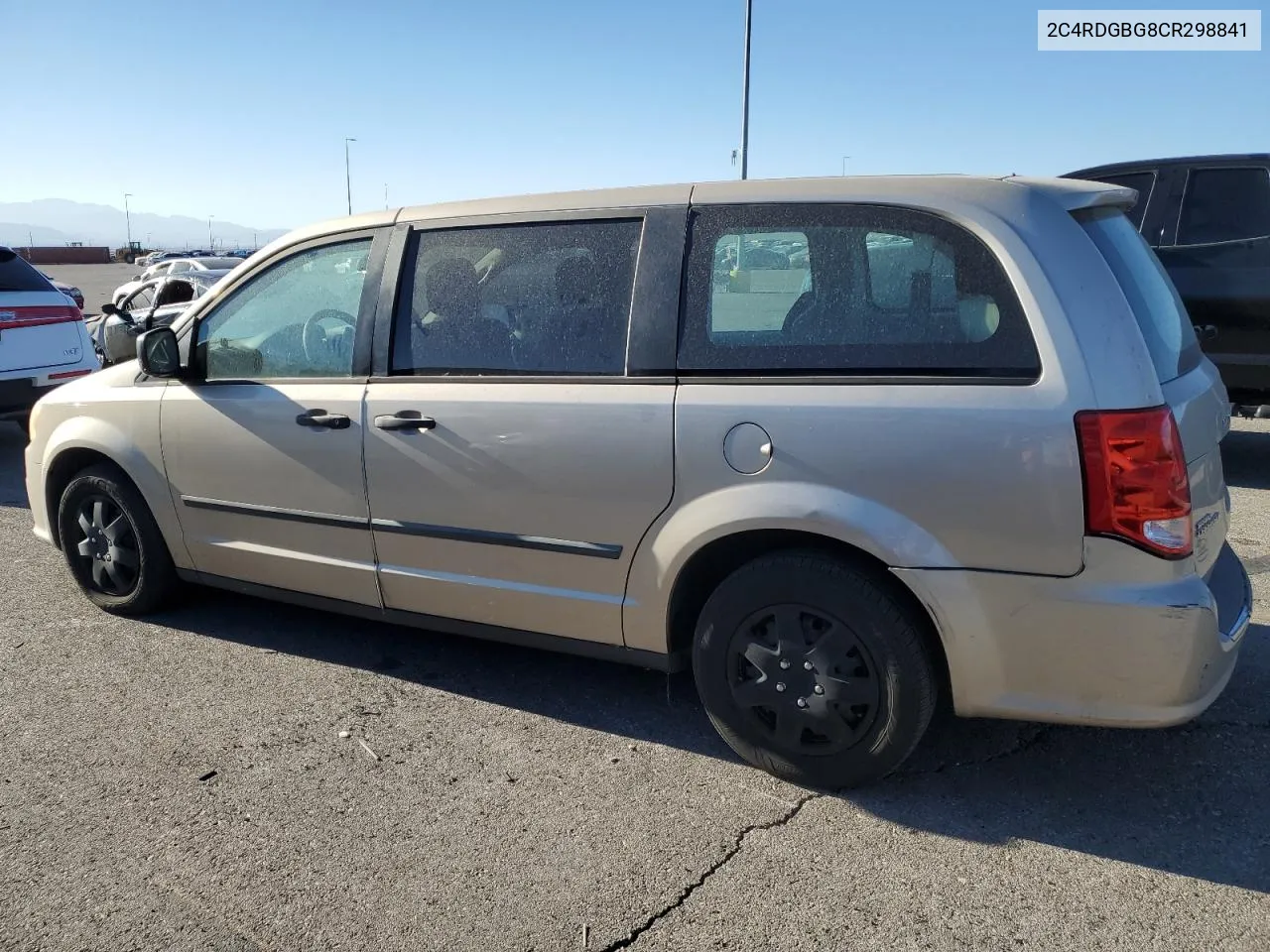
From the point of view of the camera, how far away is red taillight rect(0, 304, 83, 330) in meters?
8.08

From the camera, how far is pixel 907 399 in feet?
9.30

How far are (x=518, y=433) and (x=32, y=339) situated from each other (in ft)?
21.8

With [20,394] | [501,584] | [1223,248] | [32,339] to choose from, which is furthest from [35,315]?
[1223,248]

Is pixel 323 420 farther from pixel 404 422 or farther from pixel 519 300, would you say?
pixel 519 300

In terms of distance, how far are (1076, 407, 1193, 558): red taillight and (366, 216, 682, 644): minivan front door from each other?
1.16 metres

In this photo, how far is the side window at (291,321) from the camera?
154 inches

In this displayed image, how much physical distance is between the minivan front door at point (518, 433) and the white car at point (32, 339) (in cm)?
585

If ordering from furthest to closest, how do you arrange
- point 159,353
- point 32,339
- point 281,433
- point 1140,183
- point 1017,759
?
point 32,339, point 1140,183, point 159,353, point 281,433, point 1017,759

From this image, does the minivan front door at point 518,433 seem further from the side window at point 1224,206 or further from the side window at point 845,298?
the side window at point 1224,206

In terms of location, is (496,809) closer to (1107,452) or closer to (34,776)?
(34,776)

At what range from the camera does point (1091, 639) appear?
2.72m

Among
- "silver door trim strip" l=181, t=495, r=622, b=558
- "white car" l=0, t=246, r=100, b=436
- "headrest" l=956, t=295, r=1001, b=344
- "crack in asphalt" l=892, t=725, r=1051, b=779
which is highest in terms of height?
"headrest" l=956, t=295, r=1001, b=344

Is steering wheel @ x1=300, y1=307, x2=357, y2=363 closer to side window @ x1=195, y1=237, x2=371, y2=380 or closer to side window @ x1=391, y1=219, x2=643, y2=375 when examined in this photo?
side window @ x1=195, y1=237, x2=371, y2=380

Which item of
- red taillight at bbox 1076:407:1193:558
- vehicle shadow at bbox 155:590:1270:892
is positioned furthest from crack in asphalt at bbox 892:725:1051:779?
red taillight at bbox 1076:407:1193:558
